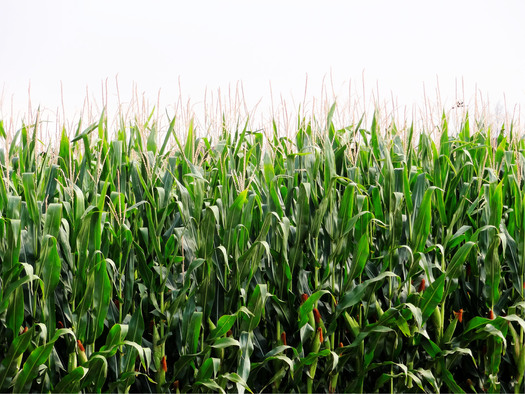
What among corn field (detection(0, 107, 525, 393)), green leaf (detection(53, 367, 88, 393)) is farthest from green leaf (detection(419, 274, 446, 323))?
green leaf (detection(53, 367, 88, 393))

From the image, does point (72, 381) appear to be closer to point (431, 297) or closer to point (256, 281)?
point (256, 281)

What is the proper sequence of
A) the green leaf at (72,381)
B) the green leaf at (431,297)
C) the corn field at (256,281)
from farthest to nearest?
the green leaf at (431,297) → the corn field at (256,281) → the green leaf at (72,381)

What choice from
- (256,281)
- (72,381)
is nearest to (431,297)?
(256,281)

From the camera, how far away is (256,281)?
2842mm

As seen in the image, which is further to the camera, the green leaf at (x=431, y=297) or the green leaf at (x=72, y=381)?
the green leaf at (x=431, y=297)

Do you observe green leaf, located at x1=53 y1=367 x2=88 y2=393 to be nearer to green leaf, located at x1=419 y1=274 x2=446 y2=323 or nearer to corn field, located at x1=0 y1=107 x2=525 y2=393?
corn field, located at x1=0 y1=107 x2=525 y2=393

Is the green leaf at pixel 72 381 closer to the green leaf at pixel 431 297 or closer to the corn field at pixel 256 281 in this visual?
the corn field at pixel 256 281

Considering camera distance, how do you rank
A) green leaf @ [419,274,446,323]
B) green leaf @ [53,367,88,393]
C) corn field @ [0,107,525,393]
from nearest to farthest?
green leaf @ [53,367,88,393] → corn field @ [0,107,525,393] → green leaf @ [419,274,446,323]

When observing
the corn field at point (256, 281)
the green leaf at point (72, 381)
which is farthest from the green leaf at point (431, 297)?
the green leaf at point (72, 381)

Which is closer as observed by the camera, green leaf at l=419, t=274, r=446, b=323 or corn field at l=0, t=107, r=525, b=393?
corn field at l=0, t=107, r=525, b=393

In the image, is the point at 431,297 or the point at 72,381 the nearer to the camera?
the point at 72,381

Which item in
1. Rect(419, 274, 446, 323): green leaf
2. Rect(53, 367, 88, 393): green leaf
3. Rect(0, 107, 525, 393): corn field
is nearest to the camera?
Rect(53, 367, 88, 393): green leaf

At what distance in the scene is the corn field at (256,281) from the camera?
8.46 ft

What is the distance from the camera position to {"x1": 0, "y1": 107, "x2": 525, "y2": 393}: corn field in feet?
8.46
